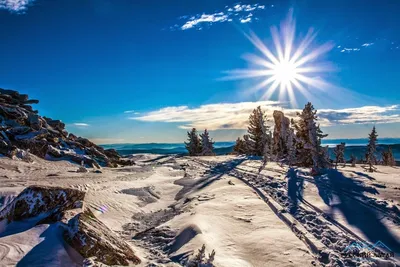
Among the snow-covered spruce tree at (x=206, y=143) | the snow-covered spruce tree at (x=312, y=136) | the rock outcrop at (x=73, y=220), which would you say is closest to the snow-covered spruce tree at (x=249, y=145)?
the snow-covered spruce tree at (x=206, y=143)

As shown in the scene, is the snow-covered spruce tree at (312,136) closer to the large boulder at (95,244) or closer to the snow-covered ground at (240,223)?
the snow-covered ground at (240,223)

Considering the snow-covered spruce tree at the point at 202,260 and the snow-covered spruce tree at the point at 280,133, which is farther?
the snow-covered spruce tree at the point at 280,133

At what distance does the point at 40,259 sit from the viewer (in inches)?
207

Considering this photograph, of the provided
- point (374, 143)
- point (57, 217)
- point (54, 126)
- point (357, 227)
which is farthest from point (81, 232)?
point (374, 143)

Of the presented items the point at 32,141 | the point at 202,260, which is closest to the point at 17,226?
the point at 202,260

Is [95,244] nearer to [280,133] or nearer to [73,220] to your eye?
[73,220]

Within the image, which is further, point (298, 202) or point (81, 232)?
point (298, 202)

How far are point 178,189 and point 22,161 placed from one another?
1158 cm

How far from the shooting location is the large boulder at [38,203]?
7176 millimetres

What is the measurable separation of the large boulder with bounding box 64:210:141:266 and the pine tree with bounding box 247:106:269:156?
141 feet

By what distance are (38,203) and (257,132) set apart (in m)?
44.7

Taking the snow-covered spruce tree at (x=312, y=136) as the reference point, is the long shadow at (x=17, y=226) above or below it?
below

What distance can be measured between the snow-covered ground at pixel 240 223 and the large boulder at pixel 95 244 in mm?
238

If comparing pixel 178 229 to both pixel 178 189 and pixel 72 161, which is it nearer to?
pixel 178 189
